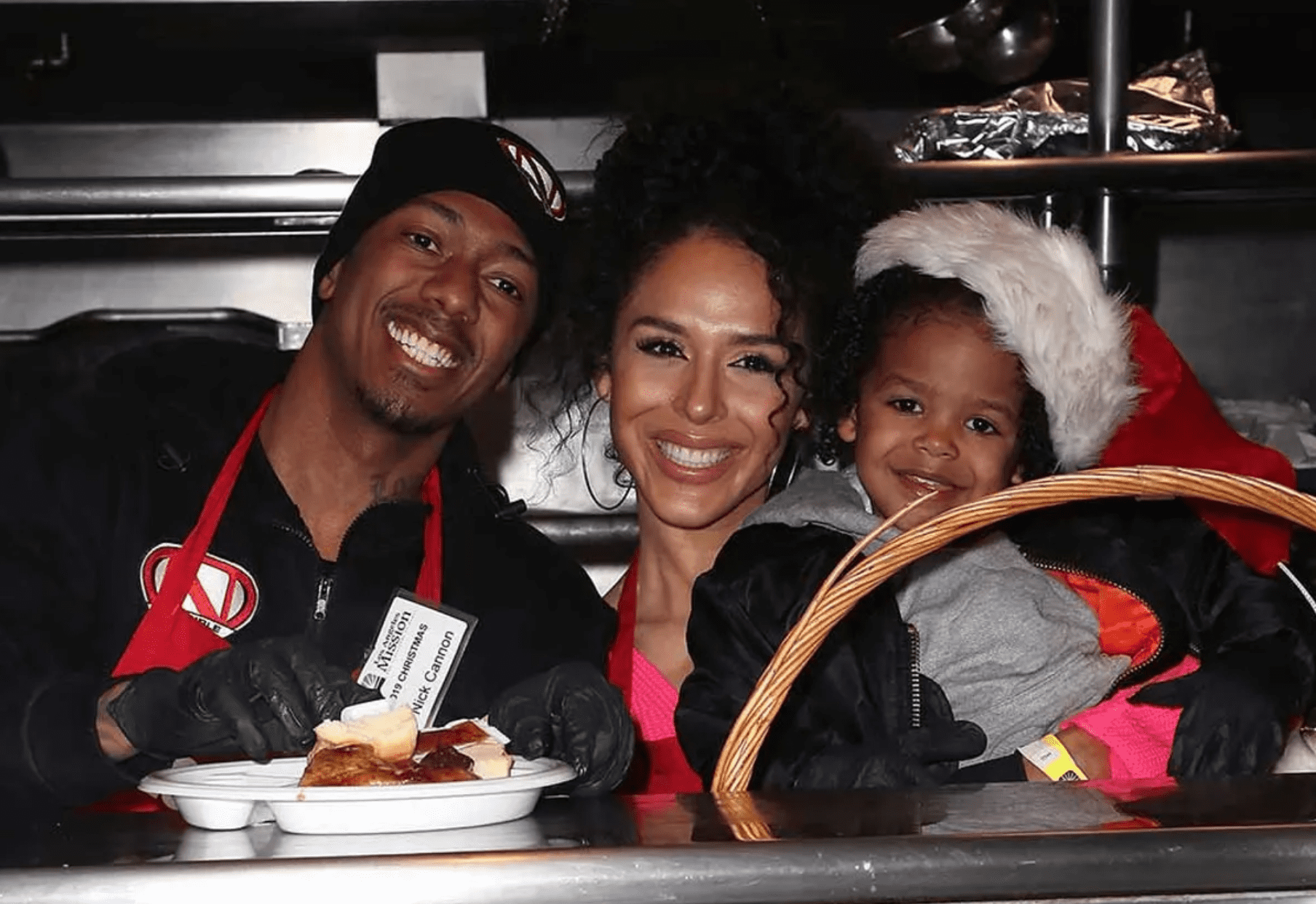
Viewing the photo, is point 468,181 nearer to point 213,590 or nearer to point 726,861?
point 213,590

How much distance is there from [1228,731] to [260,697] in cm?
97

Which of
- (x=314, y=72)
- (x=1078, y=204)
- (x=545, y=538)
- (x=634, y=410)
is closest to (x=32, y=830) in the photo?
(x=634, y=410)

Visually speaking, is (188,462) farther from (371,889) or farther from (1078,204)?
(1078,204)

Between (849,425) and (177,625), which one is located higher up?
(849,425)

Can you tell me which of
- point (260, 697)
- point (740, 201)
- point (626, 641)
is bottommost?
point (626, 641)

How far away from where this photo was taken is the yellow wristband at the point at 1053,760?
5.45 ft

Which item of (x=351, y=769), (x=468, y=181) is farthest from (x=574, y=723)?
(x=468, y=181)

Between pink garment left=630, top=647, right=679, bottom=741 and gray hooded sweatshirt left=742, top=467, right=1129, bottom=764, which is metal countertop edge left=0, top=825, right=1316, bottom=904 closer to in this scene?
gray hooded sweatshirt left=742, top=467, right=1129, bottom=764

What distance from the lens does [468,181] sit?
1947 mm

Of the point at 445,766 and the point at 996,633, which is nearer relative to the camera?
the point at 445,766

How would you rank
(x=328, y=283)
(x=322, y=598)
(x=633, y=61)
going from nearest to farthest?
(x=322, y=598) < (x=328, y=283) < (x=633, y=61)

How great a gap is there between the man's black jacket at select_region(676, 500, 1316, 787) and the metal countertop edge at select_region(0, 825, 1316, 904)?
0.61 m

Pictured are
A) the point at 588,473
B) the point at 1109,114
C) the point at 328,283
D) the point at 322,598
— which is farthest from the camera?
the point at 588,473

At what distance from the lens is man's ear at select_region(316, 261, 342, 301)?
6.67ft
